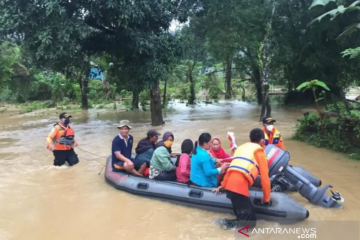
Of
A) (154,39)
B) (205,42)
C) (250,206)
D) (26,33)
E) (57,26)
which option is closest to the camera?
(250,206)

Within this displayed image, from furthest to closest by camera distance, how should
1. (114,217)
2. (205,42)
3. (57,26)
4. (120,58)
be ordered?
1. (205,42)
2. (120,58)
3. (57,26)
4. (114,217)

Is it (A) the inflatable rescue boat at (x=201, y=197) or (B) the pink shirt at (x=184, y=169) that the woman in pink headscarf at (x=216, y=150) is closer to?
(B) the pink shirt at (x=184, y=169)

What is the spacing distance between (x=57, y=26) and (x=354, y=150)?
8.82 meters

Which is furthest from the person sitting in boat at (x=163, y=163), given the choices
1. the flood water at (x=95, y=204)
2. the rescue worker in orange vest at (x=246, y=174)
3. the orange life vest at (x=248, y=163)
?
the orange life vest at (x=248, y=163)

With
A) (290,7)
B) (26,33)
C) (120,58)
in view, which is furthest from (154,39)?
(290,7)

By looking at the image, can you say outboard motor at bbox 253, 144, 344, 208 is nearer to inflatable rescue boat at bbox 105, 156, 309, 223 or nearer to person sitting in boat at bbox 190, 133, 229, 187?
inflatable rescue boat at bbox 105, 156, 309, 223

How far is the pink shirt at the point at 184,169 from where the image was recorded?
5.33 metres

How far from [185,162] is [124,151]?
136 centimetres

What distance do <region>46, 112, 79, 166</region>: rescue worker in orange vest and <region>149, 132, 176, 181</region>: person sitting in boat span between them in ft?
8.45

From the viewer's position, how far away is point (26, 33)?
1140 centimetres

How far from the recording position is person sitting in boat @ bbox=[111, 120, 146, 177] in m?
6.08

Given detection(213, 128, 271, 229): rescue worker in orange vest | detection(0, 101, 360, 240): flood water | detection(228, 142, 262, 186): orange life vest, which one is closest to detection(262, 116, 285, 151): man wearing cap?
detection(0, 101, 360, 240): flood water

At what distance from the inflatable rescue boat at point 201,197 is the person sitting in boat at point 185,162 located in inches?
4.4

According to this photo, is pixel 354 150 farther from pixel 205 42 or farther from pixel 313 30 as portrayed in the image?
pixel 205 42
